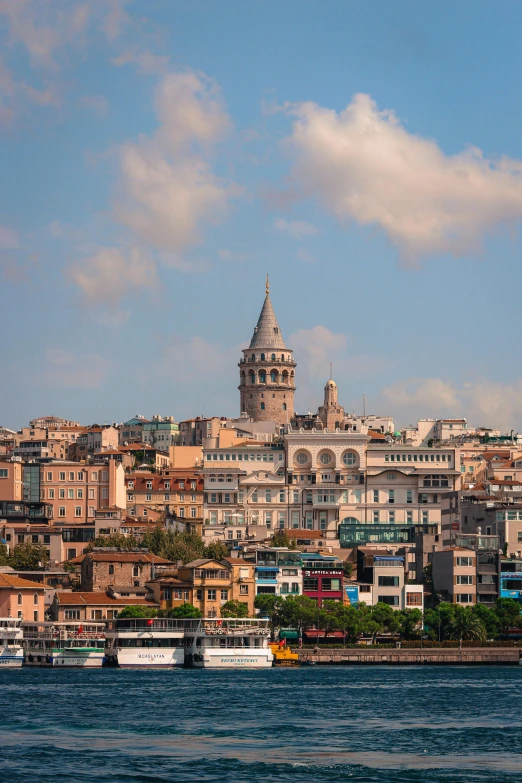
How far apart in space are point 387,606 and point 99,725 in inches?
1733

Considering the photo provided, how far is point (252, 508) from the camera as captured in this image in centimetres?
14650

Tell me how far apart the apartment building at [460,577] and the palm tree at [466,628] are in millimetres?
7091

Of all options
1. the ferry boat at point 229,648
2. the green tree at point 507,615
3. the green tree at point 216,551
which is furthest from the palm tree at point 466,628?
the green tree at point 216,551

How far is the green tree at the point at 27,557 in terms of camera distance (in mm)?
114938

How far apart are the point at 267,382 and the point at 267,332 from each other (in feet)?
25.1

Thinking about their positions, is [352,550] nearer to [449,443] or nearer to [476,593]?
[476,593]

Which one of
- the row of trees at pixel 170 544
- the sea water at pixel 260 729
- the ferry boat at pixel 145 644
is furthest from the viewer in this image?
the row of trees at pixel 170 544

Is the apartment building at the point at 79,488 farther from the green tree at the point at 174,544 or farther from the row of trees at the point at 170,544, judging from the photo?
the row of trees at the point at 170,544

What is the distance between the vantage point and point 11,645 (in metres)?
91.0

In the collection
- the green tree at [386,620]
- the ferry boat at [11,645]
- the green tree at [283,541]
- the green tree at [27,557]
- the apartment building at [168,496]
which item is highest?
the apartment building at [168,496]

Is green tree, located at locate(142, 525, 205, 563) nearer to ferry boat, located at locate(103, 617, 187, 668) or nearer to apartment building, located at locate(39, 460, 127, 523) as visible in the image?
apartment building, located at locate(39, 460, 127, 523)

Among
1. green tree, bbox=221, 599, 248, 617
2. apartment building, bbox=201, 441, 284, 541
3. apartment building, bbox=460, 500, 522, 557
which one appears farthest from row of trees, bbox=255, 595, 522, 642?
apartment building, bbox=201, 441, 284, 541

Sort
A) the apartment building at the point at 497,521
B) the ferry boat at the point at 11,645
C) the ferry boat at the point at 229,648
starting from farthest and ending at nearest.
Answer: the apartment building at the point at 497,521 → the ferry boat at the point at 229,648 → the ferry boat at the point at 11,645

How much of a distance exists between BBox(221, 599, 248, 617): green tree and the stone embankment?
443 cm
